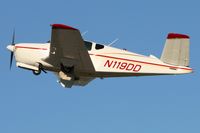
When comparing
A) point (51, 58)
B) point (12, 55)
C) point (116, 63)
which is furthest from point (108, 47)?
point (12, 55)

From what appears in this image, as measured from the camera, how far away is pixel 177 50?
2017 cm

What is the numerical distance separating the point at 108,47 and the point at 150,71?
1.93 m

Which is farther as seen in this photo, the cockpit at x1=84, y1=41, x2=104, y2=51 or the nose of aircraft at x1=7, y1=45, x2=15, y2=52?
the nose of aircraft at x1=7, y1=45, x2=15, y2=52

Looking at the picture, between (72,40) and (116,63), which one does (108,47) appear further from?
(72,40)

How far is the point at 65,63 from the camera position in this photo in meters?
20.1

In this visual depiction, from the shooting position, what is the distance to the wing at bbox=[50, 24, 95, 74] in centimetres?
1839

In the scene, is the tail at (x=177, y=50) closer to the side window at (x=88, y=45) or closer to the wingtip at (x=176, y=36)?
the wingtip at (x=176, y=36)

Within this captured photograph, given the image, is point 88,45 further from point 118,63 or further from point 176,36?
point 176,36

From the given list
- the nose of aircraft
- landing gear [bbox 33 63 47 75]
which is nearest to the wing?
landing gear [bbox 33 63 47 75]

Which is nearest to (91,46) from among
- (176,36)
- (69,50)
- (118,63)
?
(118,63)

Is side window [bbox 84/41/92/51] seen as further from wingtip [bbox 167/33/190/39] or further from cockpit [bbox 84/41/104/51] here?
wingtip [bbox 167/33/190/39]

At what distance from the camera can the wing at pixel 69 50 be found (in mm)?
18391

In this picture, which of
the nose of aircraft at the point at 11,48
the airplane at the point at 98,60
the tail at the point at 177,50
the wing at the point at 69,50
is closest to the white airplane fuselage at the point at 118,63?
the airplane at the point at 98,60

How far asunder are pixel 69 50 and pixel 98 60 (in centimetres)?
167
